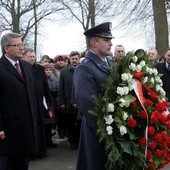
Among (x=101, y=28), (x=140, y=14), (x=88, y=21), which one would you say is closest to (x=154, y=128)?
(x=101, y=28)

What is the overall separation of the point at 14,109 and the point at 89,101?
1.19m

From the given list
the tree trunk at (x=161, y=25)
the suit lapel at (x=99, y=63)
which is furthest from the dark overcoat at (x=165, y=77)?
the tree trunk at (x=161, y=25)

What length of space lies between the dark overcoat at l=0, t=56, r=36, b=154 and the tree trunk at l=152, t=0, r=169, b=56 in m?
11.5

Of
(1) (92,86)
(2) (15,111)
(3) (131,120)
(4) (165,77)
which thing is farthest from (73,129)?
(3) (131,120)

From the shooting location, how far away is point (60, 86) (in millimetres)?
7758

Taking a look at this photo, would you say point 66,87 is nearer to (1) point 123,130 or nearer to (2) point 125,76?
(2) point 125,76

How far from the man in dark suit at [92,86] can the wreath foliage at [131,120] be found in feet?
0.36

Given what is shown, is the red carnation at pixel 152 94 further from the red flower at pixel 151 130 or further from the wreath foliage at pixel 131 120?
the red flower at pixel 151 130

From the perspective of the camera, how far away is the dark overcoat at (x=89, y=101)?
3.70 m

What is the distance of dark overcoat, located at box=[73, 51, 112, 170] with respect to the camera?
12.1 ft

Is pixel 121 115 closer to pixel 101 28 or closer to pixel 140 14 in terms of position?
pixel 101 28

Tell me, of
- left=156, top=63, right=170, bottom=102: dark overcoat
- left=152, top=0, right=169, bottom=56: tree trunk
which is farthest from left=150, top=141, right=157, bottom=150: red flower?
left=152, top=0, right=169, bottom=56: tree trunk

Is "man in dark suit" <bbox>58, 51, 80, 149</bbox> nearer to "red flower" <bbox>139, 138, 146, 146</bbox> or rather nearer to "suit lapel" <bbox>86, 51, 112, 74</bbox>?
"suit lapel" <bbox>86, 51, 112, 74</bbox>

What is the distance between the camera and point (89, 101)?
3.67 meters
